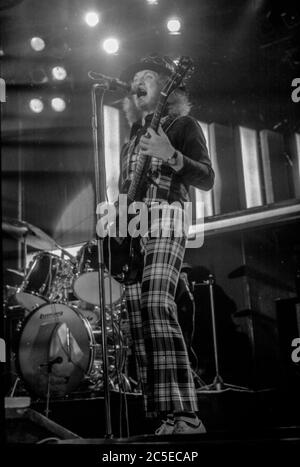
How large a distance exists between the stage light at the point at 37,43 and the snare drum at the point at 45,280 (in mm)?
1637

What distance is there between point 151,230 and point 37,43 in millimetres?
2502

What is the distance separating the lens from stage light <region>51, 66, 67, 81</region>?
407cm

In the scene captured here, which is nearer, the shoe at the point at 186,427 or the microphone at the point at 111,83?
the shoe at the point at 186,427

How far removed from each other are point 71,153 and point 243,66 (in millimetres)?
1418

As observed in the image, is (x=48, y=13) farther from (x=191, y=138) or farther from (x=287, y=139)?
(x=191, y=138)

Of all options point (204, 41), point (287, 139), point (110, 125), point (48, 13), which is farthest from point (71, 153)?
point (287, 139)

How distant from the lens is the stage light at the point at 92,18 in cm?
355

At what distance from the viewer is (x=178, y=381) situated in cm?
196

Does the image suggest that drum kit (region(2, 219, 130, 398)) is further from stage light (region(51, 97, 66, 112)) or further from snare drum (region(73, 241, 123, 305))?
stage light (region(51, 97, 66, 112))

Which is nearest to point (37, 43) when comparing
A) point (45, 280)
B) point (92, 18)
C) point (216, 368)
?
point (92, 18)

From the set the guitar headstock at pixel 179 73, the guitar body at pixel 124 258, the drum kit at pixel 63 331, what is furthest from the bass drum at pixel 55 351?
the guitar headstock at pixel 179 73

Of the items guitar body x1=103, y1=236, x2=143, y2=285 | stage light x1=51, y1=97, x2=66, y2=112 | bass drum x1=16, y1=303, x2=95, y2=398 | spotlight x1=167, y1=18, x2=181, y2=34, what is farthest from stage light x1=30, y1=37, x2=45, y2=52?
guitar body x1=103, y1=236, x2=143, y2=285

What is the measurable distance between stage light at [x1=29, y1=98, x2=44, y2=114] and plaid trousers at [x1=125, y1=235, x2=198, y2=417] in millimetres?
2400

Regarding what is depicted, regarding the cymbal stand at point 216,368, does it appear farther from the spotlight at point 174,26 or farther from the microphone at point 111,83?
the spotlight at point 174,26
